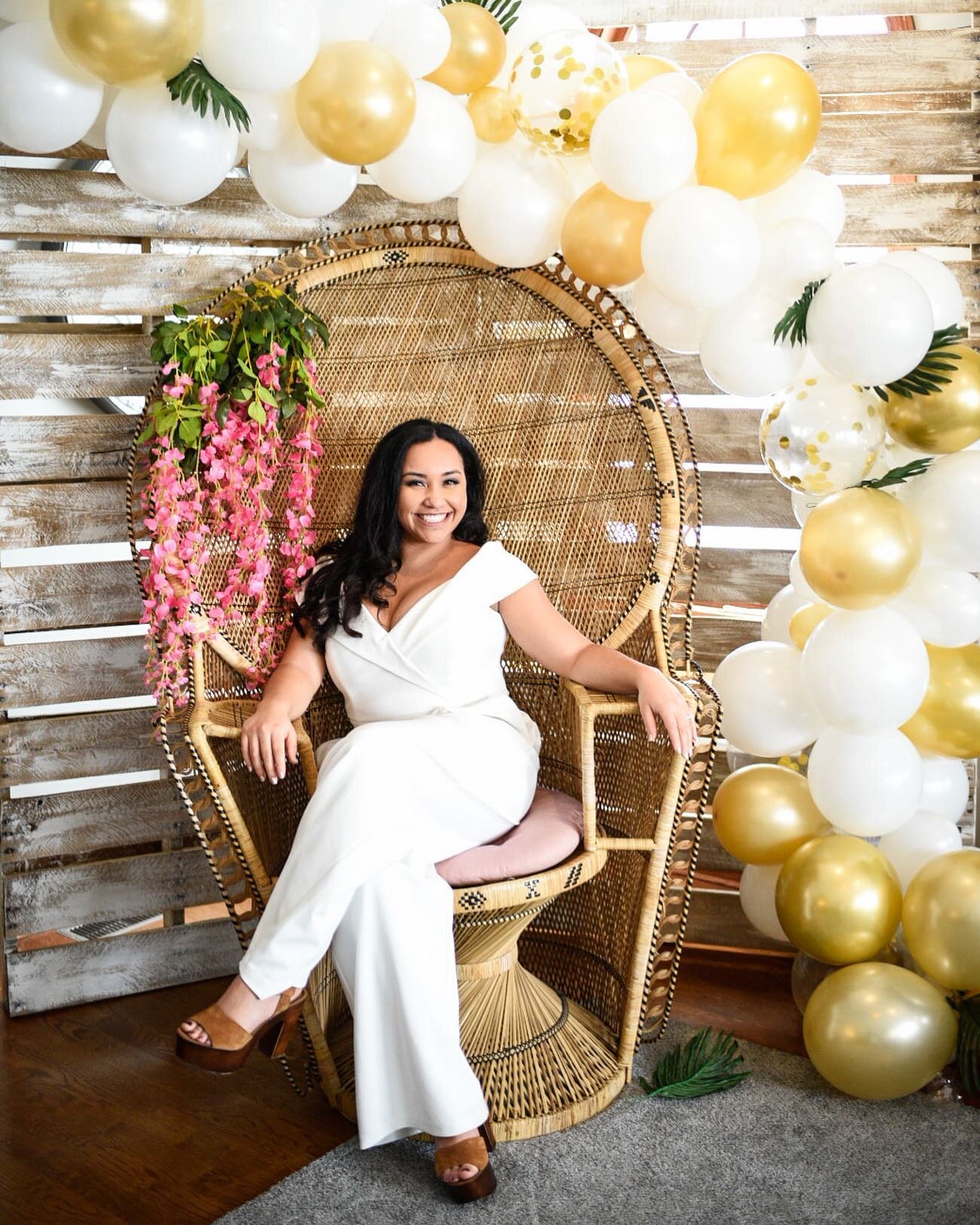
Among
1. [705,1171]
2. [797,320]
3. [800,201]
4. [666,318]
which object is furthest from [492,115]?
[705,1171]

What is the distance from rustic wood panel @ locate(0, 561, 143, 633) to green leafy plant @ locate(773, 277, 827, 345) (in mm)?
1531

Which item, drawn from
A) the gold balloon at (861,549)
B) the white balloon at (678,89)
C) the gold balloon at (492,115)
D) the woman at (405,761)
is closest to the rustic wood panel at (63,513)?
the woman at (405,761)

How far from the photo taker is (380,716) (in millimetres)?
2305

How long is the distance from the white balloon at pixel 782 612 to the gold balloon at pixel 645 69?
108cm

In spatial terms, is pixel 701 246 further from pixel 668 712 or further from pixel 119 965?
pixel 119 965

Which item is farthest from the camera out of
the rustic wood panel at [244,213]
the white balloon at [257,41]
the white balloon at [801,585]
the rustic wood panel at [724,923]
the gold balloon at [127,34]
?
the rustic wood panel at [724,923]

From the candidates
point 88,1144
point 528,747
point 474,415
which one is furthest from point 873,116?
point 88,1144

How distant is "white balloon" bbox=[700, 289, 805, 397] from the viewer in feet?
7.27

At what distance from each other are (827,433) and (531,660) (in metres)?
0.81

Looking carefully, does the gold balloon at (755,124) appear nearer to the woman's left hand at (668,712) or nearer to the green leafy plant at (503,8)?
the green leafy plant at (503,8)

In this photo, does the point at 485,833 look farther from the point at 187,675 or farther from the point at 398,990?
the point at 187,675

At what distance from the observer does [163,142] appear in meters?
2.04

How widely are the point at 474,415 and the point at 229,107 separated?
828mm

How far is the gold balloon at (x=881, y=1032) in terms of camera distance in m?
2.05
